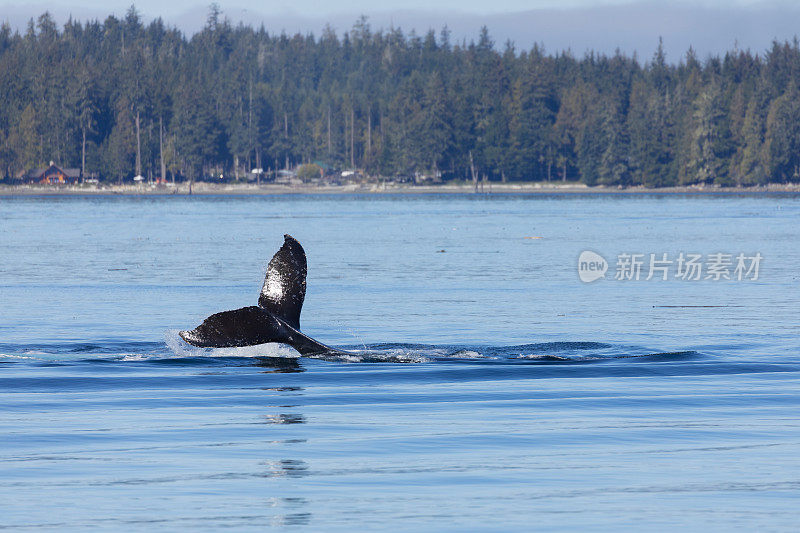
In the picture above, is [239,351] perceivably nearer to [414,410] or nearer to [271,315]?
[271,315]

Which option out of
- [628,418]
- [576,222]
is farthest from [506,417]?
[576,222]

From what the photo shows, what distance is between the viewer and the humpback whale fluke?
20531mm

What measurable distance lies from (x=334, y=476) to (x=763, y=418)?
22.5 ft

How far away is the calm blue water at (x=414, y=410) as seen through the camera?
42.1ft
